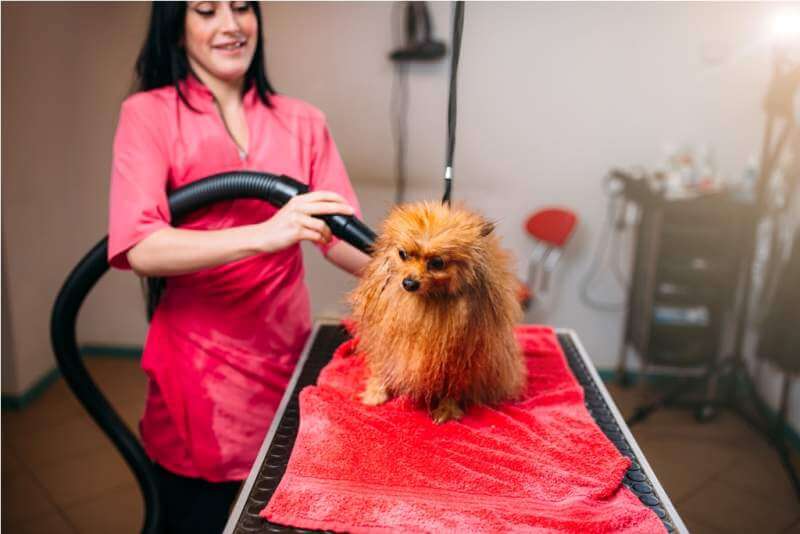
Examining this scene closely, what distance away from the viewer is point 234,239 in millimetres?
1308

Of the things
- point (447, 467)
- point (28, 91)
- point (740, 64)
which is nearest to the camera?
point (447, 467)

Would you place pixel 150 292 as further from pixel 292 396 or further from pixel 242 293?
pixel 292 396

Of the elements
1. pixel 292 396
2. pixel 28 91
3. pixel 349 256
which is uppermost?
pixel 28 91

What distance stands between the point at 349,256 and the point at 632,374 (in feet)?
8.41

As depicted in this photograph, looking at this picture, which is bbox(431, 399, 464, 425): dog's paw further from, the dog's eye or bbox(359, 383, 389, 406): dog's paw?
the dog's eye

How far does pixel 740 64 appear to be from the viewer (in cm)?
312

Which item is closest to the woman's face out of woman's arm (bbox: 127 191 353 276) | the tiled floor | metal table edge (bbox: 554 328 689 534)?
woman's arm (bbox: 127 191 353 276)

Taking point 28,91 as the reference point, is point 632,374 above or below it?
below

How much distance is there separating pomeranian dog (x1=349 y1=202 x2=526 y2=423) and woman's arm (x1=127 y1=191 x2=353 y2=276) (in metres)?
0.14

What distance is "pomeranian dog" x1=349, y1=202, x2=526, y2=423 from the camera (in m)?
1.08

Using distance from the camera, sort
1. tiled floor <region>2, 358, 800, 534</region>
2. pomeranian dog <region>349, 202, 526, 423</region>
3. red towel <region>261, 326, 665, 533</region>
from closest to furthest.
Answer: red towel <region>261, 326, 665, 533</region> → pomeranian dog <region>349, 202, 526, 423</region> → tiled floor <region>2, 358, 800, 534</region>

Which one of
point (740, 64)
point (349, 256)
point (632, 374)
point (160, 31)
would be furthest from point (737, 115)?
point (160, 31)

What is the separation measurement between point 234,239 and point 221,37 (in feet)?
1.55

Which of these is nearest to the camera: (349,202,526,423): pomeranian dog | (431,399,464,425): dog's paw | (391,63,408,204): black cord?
(349,202,526,423): pomeranian dog
